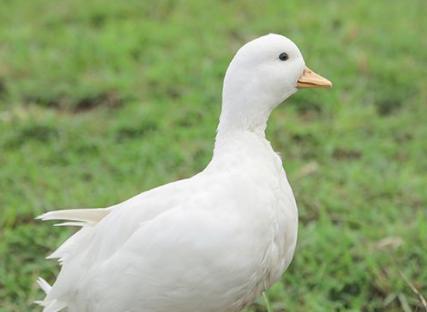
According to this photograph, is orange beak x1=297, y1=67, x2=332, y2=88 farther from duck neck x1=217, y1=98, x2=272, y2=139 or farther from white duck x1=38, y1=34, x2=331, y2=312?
duck neck x1=217, y1=98, x2=272, y2=139

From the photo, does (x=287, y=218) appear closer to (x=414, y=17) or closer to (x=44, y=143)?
(x=44, y=143)

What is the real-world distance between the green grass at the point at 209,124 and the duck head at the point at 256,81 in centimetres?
95

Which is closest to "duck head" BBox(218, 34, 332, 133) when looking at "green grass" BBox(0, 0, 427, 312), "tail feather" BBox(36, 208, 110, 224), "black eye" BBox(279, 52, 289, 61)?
"black eye" BBox(279, 52, 289, 61)

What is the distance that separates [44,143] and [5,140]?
20cm

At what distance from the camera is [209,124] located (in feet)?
16.0

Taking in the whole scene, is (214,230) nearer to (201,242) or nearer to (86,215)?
(201,242)

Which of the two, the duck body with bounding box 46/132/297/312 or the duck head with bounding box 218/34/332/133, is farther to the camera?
the duck head with bounding box 218/34/332/133

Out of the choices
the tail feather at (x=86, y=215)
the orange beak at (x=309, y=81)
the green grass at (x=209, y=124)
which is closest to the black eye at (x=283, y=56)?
the orange beak at (x=309, y=81)

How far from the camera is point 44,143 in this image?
15.5ft

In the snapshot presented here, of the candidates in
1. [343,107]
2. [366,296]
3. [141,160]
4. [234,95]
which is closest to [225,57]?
[343,107]

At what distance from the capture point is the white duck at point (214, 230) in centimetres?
249

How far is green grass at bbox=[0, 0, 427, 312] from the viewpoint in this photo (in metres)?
3.69

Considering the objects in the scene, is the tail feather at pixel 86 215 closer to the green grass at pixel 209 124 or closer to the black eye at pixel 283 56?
the green grass at pixel 209 124

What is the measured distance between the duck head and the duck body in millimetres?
60
